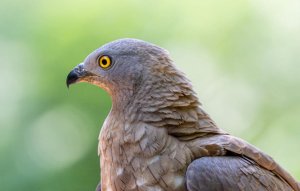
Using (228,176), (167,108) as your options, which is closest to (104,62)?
(167,108)

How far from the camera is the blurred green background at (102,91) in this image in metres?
2.91

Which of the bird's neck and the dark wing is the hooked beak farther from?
the dark wing

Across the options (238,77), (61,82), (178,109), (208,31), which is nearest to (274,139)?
(238,77)

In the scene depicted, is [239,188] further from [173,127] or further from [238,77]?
[238,77]

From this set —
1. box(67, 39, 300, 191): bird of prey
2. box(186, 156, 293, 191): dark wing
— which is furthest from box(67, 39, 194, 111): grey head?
box(186, 156, 293, 191): dark wing

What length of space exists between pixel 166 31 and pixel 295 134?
85 cm

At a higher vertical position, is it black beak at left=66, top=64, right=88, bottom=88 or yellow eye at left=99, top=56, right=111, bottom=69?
yellow eye at left=99, top=56, right=111, bottom=69

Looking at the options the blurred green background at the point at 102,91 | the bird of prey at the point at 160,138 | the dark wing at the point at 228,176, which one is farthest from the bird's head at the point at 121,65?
the blurred green background at the point at 102,91

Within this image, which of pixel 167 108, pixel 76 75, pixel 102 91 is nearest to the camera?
pixel 167 108

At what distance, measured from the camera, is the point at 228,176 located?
5.77 ft

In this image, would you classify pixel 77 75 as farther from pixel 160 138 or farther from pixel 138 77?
pixel 160 138

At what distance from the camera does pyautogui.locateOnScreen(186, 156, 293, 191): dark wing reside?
173cm

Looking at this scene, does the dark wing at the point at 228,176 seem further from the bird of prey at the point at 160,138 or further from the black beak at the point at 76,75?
the black beak at the point at 76,75

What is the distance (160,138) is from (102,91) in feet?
3.89
